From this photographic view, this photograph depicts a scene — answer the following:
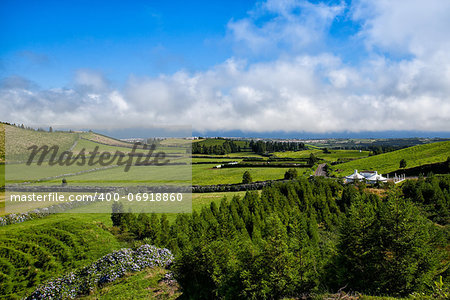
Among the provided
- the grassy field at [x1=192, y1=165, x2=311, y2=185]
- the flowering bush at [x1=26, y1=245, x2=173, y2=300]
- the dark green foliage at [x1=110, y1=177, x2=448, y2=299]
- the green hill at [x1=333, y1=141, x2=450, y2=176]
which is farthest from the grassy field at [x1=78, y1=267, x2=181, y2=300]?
the green hill at [x1=333, y1=141, x2=450, y2=176]

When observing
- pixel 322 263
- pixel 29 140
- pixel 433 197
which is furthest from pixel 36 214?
pixel 29 140

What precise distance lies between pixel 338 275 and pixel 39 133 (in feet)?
402

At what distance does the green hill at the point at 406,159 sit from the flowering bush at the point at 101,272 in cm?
7129

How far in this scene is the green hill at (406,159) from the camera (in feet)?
232

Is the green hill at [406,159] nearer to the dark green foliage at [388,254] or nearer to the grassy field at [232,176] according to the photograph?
the grassy field at [232,176]

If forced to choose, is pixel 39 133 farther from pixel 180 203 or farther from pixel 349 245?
pixel 349 245

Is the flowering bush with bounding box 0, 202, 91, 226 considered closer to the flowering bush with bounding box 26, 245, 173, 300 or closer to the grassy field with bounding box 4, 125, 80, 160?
the flowering bush with bounding box 26, 245, 173, 300

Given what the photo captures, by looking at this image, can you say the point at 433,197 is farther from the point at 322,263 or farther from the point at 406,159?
the point at 406,159

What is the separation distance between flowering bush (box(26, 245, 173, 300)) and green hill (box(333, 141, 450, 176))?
71.3m

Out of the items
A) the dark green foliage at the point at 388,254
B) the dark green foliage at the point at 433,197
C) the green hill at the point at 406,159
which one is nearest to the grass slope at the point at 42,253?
the dark green foliage at the point at 388,254

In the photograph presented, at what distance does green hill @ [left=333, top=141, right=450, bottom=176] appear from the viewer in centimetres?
7069

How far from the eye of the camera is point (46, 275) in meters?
15.0

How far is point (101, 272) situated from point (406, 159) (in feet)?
298

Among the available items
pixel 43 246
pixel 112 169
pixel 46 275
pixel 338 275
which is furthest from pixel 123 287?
pixel 112 169
